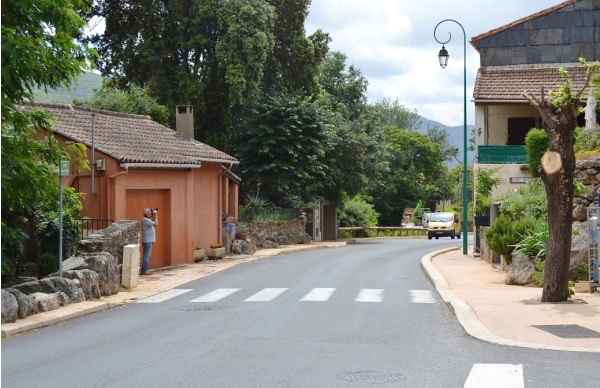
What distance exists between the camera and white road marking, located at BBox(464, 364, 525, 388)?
28.0ft

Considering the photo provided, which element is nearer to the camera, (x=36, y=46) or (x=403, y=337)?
(x=403, y=337)

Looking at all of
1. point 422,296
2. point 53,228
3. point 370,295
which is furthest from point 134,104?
point 422,296

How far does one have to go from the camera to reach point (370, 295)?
18266 millimetres

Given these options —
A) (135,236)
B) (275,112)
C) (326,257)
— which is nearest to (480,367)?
(135,236)

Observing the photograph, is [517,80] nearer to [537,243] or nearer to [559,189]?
[537,243]

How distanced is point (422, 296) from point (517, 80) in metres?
20.6

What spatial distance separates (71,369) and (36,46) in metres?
6.64

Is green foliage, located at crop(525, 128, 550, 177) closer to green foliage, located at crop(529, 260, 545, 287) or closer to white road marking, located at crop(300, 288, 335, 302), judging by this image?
green foliage, located at crop(529, 260, 545, 287)

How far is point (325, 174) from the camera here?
4744cm

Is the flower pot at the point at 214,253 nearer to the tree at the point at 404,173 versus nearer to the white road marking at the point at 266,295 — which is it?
the white road marking at the point at 266,295

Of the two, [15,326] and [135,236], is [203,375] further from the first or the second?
[135,236]

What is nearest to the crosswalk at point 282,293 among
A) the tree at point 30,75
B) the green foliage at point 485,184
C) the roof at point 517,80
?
the tree at point 30,75

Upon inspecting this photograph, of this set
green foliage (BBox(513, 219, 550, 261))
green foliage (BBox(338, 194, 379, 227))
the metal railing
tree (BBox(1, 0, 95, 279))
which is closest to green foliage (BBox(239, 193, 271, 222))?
green foliage (BBox(338, 194, 379, 227))

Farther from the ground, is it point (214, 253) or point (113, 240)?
point (113, 240)
